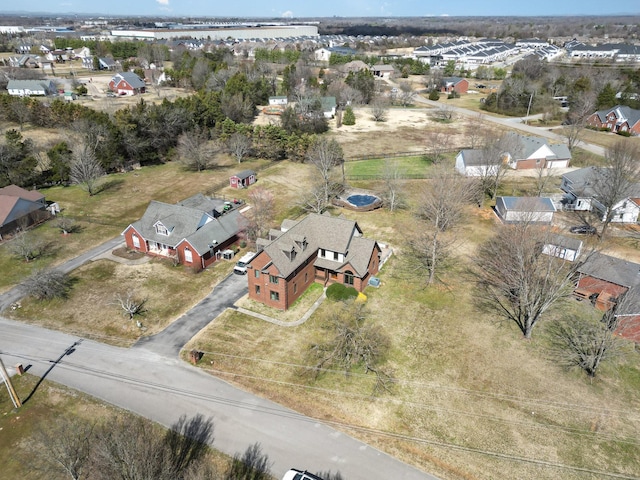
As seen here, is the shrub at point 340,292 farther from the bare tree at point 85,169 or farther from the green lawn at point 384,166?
the bare tree at point 85,169

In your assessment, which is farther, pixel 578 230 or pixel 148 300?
pixel 578 230

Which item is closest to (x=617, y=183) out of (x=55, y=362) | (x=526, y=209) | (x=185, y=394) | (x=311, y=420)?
(x=526, y=209)

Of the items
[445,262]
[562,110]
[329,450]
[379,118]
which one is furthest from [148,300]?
[562,110]

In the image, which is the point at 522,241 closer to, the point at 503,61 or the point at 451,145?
the point at 451,145

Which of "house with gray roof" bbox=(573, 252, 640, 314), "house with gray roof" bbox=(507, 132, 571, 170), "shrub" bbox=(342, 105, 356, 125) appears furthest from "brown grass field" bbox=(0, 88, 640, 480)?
"shrub" bbox=(342, 105, 356, 125)

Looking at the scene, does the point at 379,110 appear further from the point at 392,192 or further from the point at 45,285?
the point at 45,285

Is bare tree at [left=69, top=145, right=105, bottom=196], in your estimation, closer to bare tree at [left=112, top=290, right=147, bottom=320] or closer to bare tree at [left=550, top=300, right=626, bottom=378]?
bare tree at [left=112, top=290, right=147, bottom=320]
